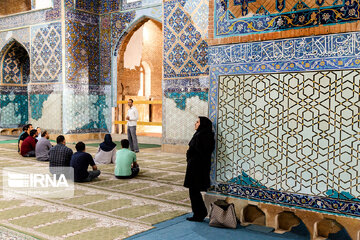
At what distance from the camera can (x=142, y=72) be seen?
1395cm

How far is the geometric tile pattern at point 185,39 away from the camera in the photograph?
8.25m

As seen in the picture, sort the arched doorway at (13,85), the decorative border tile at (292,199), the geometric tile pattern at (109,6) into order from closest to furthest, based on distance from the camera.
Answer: the decorative border tile at (292,199) < the geometric tile pattern at (109,6) < the arched doorway at (13,85)

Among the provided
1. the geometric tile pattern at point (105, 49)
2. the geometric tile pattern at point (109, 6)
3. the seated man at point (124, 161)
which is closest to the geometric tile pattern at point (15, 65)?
the geometric tile pattern at point (105, 49)

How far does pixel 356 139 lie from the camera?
3127 millimetres

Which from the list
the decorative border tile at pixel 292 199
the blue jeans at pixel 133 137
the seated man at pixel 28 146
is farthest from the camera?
the blue jeans at pixel 133 137

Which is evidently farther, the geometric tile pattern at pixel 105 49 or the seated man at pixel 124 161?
the geometric tile pattern at pixel 105 49

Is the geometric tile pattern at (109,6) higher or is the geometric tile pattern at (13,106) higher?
the geometric tile pattern at (109,6)

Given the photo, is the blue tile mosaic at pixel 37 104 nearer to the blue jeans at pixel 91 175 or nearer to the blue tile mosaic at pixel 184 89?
the blue tile mosaic at pixel 184 89

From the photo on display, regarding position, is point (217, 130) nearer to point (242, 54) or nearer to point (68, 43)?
point (242, 54)

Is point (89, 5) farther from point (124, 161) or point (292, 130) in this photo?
point (292, 130)

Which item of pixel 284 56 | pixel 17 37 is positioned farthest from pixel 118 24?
pixel 284 56

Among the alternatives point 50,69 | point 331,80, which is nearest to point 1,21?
point 50,69

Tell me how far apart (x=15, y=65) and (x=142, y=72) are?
4352 millimetres

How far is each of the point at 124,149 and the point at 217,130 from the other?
2.11 meters
